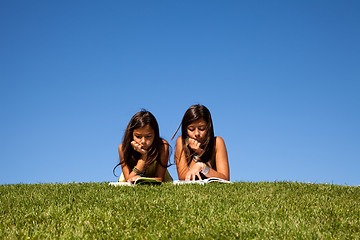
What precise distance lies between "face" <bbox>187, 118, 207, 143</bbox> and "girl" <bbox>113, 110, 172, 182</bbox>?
753 millimetres

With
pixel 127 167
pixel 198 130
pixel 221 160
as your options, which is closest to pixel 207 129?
pixel 198 130

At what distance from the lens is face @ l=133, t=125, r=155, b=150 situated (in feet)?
26.8

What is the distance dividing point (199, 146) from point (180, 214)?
337cm

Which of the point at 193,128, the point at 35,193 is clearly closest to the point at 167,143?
the point at 193,128

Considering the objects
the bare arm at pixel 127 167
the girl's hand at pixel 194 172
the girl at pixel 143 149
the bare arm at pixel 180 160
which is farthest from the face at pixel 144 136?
the girl's hand at pixel 194 172

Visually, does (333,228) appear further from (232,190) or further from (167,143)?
(167,143)

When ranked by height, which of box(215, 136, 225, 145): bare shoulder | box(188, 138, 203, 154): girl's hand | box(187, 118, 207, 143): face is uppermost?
box(187, 118, 207, 143): face

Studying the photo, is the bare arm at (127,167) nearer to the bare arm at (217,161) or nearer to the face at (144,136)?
the face at (144,136)

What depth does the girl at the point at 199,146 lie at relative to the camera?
8.38 m

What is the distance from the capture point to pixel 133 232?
4.59m

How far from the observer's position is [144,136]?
323 inches

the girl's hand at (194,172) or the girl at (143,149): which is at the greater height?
the girl at (143,149)

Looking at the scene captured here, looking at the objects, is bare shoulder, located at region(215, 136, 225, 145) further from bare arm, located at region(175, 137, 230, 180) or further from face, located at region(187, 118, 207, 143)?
face, located at region(187, 118, 207, 143)

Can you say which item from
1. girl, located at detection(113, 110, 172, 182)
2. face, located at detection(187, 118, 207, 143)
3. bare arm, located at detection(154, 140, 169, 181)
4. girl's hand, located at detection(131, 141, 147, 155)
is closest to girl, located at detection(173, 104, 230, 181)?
face, located at detection(187, 118, 207, 143)
